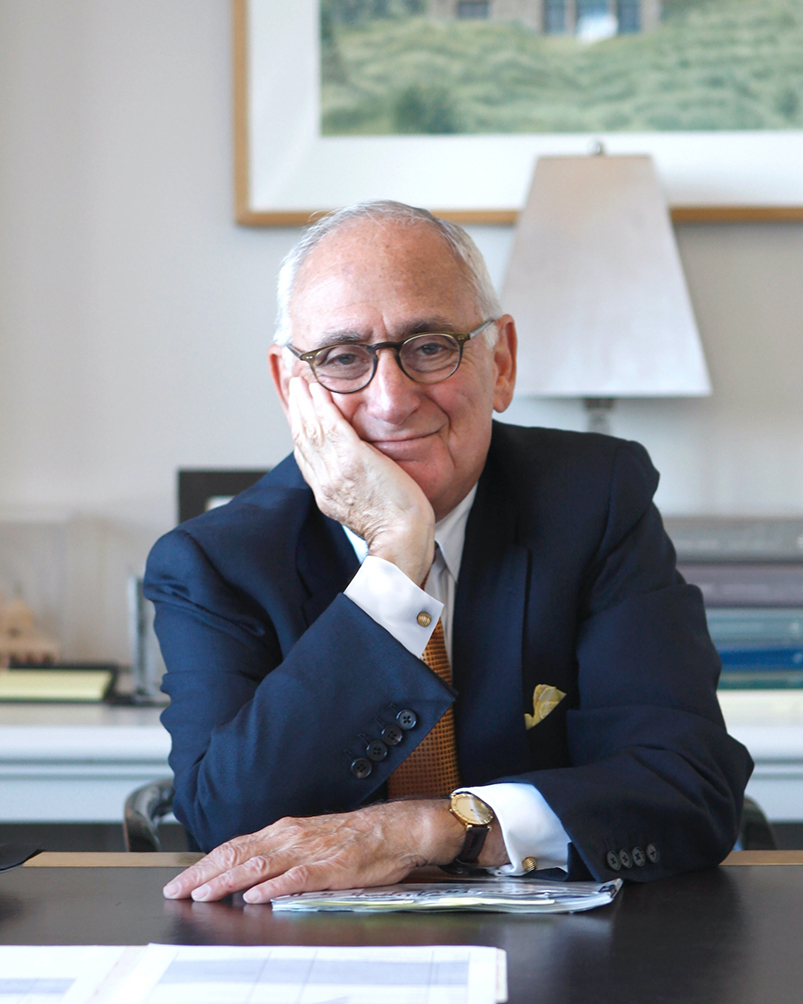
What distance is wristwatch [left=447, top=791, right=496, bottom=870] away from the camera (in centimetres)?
96

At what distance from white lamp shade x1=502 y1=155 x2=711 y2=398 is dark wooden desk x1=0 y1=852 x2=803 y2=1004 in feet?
3.70

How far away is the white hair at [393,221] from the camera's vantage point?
129 cm

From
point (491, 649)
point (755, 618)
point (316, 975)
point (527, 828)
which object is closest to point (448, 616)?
point (491, 649)

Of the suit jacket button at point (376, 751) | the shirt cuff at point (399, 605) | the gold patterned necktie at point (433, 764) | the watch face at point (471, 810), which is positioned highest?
the shirt cuff at point (399, 605)

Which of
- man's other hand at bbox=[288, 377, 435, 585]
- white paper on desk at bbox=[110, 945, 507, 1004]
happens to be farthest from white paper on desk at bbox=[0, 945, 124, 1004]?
man's other hand at bbox=[288, 377, 435, 585]

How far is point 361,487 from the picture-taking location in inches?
48.4

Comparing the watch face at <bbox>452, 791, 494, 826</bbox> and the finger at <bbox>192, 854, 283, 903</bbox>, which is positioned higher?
the watch face at <bbox>452, 791, 494, 826</bbox>

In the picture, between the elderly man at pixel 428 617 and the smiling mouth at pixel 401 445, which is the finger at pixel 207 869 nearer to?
the elderly man at pixel 428 617

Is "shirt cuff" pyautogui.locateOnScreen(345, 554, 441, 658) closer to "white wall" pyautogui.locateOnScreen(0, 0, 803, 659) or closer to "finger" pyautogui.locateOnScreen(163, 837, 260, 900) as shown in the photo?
"finger" pyautogui.locateOnScreen(163, 837, 260, 900)

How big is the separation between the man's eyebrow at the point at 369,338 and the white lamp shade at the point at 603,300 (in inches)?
27.0

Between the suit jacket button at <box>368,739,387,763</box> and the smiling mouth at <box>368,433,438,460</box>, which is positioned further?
the smiling mouth at <box>368,433,438,460</box>

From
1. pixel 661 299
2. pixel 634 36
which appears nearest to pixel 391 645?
pixel 661 299

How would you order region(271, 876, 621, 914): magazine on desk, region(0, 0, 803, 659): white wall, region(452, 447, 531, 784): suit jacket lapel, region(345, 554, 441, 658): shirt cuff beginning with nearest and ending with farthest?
region(271, 876, 621, 914): magazine on desk, region(345, 554, 441, 658): shirt cuff, region(452, 447, 531, 784): suit jacket lapel, region(0, 0, 803, 659): white wall

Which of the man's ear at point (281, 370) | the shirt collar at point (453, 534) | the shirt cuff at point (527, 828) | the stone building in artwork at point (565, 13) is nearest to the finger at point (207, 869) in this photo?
the shirt cuff at point (527, 828)
